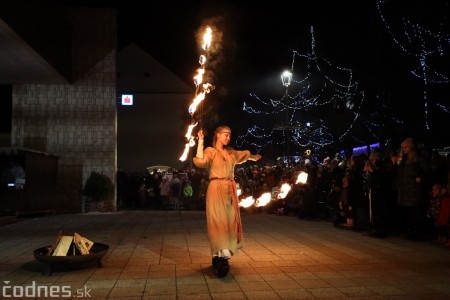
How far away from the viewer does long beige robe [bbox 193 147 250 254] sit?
6816mm

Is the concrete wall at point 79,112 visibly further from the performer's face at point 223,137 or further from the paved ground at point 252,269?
the performer's face at point 223,137

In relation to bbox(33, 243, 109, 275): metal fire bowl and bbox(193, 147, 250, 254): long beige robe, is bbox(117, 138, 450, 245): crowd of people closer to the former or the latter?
bbox(193, 147, 250, 254): long beige robe

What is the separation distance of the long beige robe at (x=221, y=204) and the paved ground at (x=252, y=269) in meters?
0.50

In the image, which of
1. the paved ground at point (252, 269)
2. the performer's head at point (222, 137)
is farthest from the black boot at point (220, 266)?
the performer's head at point (222, 137)

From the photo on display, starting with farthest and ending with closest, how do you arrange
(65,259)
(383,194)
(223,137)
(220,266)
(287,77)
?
1. (287,77)
2. (383,194)
3. (223,137)
4. (65,259)
5. (220,266)

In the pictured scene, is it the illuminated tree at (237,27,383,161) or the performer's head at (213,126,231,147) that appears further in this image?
the illuminated tree at (237,27,383,161)

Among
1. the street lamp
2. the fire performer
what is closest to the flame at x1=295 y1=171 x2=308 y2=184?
the fire performer

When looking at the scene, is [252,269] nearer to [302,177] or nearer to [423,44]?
[302,177]

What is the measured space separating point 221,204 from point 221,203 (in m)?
0.02

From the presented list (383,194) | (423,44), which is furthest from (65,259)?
(423,44)

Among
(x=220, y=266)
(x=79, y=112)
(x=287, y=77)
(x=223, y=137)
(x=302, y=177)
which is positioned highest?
(x=287, y=77)

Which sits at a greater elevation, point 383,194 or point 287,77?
point 287,77

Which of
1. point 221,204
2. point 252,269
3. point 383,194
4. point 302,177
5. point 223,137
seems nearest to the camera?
point 221,204

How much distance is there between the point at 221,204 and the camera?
6898 mm
